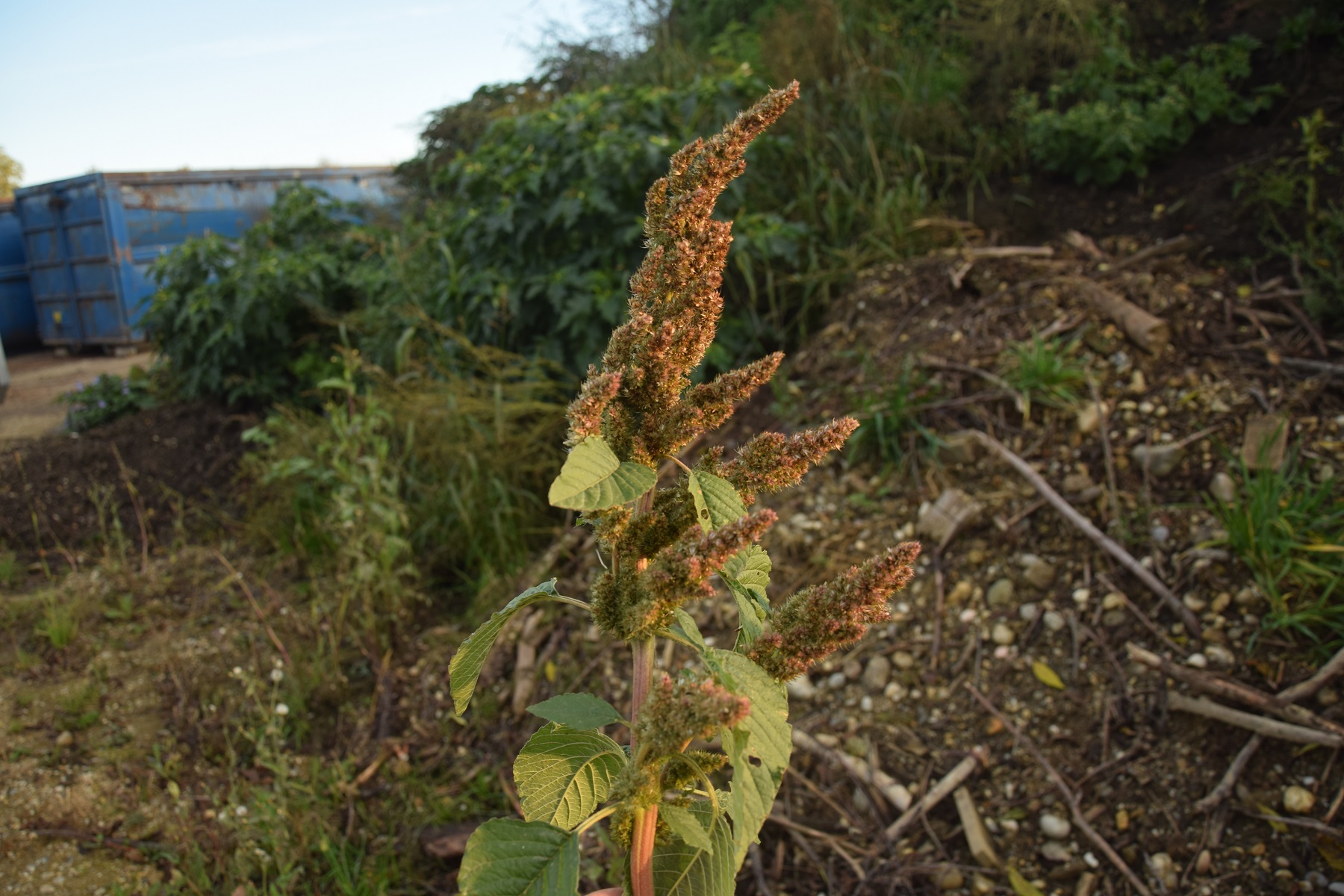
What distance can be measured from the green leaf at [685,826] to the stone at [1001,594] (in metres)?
2.00

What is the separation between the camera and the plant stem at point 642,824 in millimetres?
958

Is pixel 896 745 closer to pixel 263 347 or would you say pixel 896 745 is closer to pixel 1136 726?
pixel 1136 726

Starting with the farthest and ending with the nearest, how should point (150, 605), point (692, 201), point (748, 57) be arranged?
1. point (748, 57)
2. point (150, 605)
3. point (692, 201)

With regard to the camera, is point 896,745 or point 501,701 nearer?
point 896,745

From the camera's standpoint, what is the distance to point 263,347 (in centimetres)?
609

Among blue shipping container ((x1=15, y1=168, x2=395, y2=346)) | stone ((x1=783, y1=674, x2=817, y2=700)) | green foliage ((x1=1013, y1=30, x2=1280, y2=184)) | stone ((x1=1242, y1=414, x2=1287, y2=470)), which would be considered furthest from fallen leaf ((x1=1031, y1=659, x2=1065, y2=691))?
blue shipping container ((x1=15, y1=168, x2=395, y2=346))

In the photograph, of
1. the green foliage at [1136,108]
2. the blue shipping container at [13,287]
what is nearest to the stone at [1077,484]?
the green foliage at [1136,108]

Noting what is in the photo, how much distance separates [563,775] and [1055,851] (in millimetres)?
1637

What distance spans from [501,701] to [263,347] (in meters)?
4.04

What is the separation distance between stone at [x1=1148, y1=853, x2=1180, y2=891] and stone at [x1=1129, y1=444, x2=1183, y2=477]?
1298 millimetres

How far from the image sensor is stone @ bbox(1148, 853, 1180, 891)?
6.53 feet

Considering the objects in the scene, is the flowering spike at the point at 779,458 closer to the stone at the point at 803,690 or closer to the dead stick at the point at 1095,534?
the stone at the point at 803,690

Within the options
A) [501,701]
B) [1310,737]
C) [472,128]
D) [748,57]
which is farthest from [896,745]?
[472,128]

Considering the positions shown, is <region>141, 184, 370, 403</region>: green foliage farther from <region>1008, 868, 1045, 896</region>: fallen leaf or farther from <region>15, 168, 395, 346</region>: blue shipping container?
<region>1008, 868, 1045, 896</region>: fallen leaf
